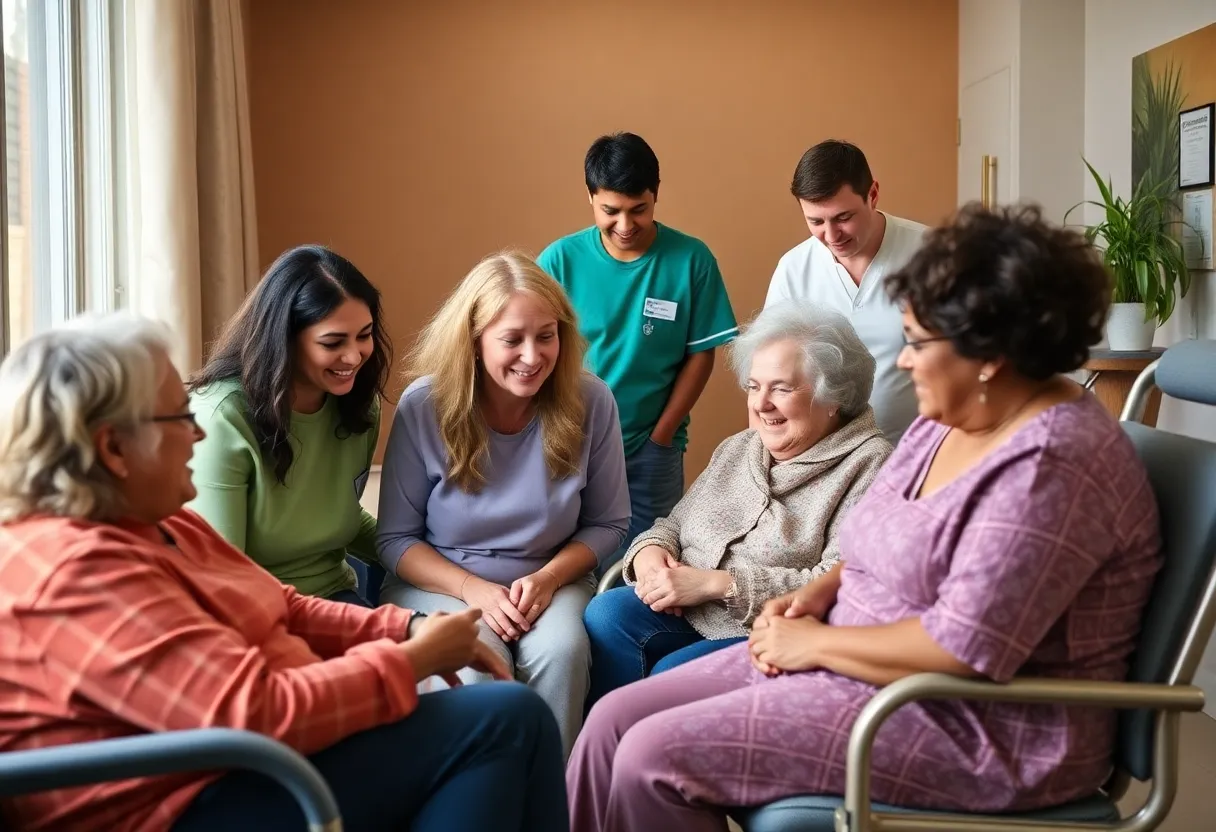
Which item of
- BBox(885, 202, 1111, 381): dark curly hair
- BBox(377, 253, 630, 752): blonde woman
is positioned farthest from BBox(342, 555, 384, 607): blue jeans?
BBox(885, 202, 1111, 381): dark curly hair

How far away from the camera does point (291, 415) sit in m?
2.42

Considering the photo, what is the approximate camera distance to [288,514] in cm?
241

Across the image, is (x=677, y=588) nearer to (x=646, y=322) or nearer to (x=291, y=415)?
(x=291, y=415)

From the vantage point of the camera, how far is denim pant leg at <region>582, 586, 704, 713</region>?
2.47 metres

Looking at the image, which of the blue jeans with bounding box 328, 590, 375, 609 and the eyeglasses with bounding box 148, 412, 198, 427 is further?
the blue jeans with bounding box 328, 590, 375, 609

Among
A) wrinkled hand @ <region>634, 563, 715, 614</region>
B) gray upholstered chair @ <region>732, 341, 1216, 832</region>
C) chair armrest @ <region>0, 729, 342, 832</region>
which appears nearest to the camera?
chair armrest @ <region>0, 729, 342, 832</region>

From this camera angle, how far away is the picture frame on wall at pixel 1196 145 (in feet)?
11.1

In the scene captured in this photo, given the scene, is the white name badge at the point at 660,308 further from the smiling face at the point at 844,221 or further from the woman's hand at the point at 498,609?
the woman's hand at the point at 498,609

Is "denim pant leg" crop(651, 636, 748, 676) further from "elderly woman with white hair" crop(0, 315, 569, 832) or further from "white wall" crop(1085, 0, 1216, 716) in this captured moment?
"white wall" crop(1085, 0, 1216, 716)

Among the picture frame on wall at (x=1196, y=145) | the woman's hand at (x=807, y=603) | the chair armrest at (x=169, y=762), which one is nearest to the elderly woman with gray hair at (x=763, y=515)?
the woman's hand at (x=807, y=603)

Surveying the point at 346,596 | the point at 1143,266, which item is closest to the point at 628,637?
the point at 346,596

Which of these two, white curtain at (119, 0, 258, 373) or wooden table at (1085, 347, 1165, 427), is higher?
white curtain at (119, 0, 258, 373)

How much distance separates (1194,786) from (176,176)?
10.3 ft

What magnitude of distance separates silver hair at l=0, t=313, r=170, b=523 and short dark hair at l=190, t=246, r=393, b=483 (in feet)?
2.50
